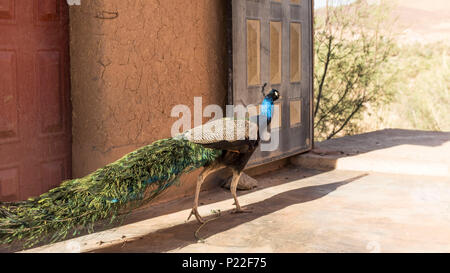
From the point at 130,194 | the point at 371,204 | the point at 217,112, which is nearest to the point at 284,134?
the point at 217,112

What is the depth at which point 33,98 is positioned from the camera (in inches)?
210

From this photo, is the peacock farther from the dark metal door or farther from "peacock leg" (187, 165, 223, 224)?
the dark metal door

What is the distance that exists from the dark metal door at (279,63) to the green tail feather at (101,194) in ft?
7.09

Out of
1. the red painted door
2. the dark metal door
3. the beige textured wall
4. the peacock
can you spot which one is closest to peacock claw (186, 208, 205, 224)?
the peacock

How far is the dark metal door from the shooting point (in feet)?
23.3

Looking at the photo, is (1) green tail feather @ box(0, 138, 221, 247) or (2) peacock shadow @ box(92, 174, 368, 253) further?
(2) peacock shadow @ box(92, 174, 368, 253)

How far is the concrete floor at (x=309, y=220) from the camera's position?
16.1 feet

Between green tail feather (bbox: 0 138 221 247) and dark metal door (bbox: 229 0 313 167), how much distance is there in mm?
2161

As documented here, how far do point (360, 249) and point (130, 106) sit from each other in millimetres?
2719

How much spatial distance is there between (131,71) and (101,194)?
1942 mm

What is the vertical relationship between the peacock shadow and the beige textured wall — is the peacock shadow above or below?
below

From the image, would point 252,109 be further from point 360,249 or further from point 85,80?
point 360,249

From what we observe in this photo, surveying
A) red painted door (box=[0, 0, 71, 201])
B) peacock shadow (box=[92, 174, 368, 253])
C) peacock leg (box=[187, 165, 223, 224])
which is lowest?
peacock shadow (box=[92, 174, 368, 253])

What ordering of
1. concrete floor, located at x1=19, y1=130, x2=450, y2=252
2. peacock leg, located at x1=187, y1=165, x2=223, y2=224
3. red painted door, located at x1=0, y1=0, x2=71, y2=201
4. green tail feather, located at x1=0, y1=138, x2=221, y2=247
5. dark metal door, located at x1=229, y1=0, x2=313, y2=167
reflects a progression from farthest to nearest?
1. dark metal door, located at x1=229, y1=0, x2=313, y2=167
2. peacock leg, located at x1=187, y1=165, x2=223, y2=224
3. red painted door, located at x1=0, y1=0, x2=71, y2=201
4. concrete floor, located at x1=19, y1=130, x2=450, y2=252
5. green tail feather, located at x1=0, y1=138, x2=221, y2=247
